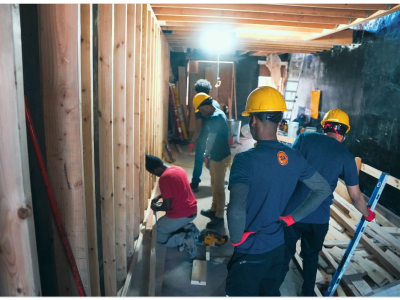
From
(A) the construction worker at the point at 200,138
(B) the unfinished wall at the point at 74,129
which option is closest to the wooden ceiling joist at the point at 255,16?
(A) the construction worker at the point at 200,138

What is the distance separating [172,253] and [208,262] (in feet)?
1.62

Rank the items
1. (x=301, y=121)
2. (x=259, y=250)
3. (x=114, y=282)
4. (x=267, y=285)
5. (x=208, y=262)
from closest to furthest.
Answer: (x=259, y=250) → (x=267, y=285) → (x=114, y=282) → (x=208, y=262) → (x=301, y=121)

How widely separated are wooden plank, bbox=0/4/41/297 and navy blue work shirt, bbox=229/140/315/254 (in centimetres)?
112

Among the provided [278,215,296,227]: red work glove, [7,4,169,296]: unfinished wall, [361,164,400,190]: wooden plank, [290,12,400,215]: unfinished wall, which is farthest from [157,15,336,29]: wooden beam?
[278,215,296,227]: red work glove

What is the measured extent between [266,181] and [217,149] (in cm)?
256

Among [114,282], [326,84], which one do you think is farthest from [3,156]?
[326,84]

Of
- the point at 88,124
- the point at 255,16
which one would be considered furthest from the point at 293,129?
the point at 88,124

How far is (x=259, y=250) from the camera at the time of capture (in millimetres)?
1966

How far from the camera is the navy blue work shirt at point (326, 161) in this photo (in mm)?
2467

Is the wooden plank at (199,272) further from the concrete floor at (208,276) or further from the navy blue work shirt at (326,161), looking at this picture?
the navy blue work shirt at (326,161)

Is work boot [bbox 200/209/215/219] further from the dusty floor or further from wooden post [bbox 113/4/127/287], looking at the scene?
wooden post [bbox 113/4/127/287]

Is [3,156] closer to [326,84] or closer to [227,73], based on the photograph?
[326,84]

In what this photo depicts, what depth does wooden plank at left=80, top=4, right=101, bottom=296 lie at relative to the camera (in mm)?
1748

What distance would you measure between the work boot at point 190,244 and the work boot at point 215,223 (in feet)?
2.19
